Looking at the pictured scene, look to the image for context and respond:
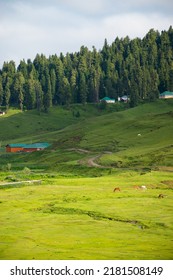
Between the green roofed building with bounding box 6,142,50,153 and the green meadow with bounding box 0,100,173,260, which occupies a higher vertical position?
the green roofed building with bounding box 6,142,50,153

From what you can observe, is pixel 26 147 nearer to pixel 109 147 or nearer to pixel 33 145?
pixel 33 145

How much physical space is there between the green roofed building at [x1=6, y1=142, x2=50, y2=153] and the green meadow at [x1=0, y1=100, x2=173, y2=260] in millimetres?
7366

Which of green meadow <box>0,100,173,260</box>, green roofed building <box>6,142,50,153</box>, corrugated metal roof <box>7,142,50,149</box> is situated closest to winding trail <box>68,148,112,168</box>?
green meadow <box>0,100,173,260</box>

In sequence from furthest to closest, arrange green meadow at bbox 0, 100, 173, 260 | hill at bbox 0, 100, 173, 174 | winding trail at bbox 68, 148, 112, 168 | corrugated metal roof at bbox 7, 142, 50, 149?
1. corrugated metal roof at bbox 7, 142, 50, 149
2. winding trail at bbox 68, 148, 112, 168
3. hill at bbox 0, 100, 173, 174
4. green meadow at bbox 0, 100, 173, 260

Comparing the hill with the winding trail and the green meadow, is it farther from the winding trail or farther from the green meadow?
the green meadow

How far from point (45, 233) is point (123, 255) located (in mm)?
12084

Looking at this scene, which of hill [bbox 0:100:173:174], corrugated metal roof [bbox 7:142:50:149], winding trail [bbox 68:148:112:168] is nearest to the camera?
hill [bbox 0:100:173:174]

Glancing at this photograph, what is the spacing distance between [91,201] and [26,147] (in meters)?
99.4

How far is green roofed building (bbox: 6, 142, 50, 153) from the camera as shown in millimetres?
179438

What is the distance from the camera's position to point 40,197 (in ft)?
294

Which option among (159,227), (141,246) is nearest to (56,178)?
(159,227)

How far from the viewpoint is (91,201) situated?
84.1m
